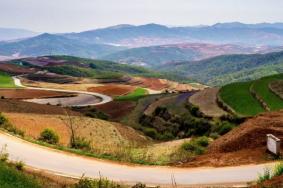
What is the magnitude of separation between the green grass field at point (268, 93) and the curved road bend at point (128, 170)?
41267mm

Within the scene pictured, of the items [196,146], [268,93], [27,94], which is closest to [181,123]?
[268,93]

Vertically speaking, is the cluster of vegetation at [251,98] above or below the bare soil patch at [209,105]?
above

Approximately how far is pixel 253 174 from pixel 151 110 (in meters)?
69.2

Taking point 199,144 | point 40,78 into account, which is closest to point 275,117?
point 199,144

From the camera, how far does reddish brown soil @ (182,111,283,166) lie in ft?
77.7

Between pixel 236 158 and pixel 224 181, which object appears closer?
pixel 224 181

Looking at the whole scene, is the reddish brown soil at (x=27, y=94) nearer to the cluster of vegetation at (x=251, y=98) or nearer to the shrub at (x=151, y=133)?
the cluster of vegetation at (x=251, y=98)

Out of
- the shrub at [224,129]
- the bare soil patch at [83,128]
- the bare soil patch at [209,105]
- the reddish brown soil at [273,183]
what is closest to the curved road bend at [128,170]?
the reddish brown soil at [273,183]

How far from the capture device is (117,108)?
10356 centimetres

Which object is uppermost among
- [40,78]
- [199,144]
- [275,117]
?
[275,117]

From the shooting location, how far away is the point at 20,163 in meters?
21.4

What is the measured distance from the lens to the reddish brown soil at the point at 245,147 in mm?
23688

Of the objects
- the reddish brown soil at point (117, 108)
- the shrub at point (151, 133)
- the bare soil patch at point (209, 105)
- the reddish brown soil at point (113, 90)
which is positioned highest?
the bare soil patch at point (209, 105)

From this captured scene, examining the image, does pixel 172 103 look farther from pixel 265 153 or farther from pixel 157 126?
pixel 265 153
